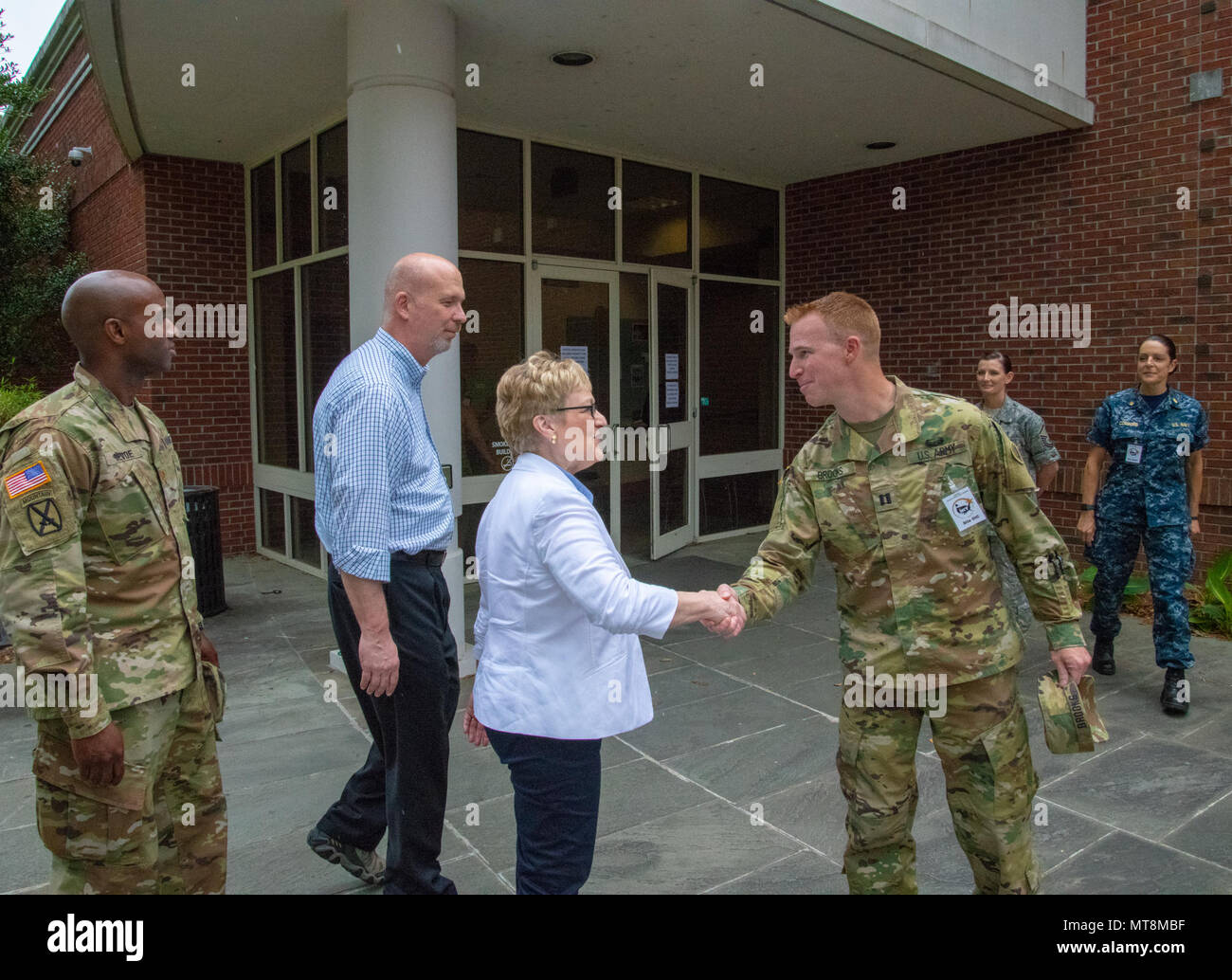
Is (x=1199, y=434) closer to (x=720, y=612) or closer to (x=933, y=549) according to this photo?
(x=933, y=549)

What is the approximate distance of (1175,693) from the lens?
506 centimetres

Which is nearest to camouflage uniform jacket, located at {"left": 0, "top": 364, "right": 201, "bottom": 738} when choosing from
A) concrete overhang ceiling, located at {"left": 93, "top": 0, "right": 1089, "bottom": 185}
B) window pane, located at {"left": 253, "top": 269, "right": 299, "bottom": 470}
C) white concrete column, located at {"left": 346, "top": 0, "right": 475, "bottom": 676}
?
white concrete column, located at {"left": 346, "top": 0, "right": 475, "bottom": 676}

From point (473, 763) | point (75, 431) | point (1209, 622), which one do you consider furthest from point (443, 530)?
point (1209, 622)

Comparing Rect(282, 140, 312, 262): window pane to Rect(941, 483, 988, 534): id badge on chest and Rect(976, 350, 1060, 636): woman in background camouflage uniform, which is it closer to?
Rect(976, 350, 1060, 636): woman in background camouflage uniform

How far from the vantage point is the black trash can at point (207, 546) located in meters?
7.07

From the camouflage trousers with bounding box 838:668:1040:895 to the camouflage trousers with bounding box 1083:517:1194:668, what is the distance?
311 cm

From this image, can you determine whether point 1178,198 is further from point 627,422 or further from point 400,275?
point 400,275

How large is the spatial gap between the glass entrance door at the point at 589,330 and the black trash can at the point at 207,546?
2843 millimetres

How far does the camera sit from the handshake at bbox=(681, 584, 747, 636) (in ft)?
8.23

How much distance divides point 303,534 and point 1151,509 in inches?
275

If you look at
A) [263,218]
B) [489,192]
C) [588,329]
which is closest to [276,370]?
[263,218]

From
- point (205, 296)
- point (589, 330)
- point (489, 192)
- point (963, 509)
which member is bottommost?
point (963, 509)

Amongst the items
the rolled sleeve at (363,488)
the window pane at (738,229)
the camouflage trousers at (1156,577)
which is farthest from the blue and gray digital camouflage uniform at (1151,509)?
the window pane at (738,229)

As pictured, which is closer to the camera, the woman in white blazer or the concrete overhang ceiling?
the woman in white blazer
